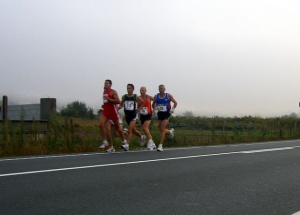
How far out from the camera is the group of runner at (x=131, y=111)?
Result: 1211cm

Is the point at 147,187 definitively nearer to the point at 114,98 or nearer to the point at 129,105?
the point at 114,98

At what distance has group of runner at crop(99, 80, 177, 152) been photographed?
1211 cm

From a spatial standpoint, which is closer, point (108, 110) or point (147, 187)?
point (147, 187)

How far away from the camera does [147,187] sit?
237 inches

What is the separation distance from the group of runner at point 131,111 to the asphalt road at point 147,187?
328 centimetres

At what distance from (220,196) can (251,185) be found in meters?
1.01

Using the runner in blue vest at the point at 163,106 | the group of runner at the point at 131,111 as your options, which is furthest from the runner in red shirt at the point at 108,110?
the runner in blue vest at the point at 163,106

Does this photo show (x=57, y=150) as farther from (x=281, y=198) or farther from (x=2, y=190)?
(x=281, y=198)

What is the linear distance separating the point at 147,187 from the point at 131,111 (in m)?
6.85

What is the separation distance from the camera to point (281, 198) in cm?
549

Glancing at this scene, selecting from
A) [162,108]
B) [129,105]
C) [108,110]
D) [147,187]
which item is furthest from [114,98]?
[147,187]

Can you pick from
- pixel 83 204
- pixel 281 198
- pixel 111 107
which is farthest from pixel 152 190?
pixel 111 107

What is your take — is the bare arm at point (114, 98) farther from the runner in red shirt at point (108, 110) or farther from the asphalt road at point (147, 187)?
the asphalt road at point (147, 187)

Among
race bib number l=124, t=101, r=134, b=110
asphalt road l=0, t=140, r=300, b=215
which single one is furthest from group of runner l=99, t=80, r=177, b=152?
asphalt road l=0, t=140, r=300, b=215
